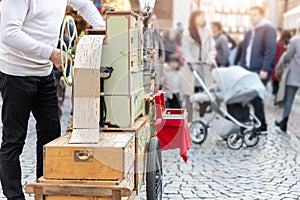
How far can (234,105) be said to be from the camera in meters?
7.92

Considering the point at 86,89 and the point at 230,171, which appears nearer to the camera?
the point at 86,89

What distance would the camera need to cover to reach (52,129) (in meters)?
4.15

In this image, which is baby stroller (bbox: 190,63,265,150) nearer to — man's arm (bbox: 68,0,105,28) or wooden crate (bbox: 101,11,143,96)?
man's arm (bbox: 68,0,105,28)

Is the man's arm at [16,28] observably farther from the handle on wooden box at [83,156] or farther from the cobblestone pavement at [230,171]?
the cobblestone pavement at [230,171]

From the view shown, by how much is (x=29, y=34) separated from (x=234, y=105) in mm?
4635

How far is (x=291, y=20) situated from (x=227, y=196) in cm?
1302

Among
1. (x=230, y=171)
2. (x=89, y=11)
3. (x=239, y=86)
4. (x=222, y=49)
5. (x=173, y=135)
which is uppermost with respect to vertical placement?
(x=89, y=11)

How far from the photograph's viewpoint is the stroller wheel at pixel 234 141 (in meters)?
7.27

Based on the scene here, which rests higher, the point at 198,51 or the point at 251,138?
the point at 198,51

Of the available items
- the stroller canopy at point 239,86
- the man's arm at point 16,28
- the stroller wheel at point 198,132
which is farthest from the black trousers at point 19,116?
the stroller canopy at point 239,86

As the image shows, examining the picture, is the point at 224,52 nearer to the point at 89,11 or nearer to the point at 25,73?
the point at 89,11

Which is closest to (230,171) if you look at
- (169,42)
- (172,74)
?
(172,74)

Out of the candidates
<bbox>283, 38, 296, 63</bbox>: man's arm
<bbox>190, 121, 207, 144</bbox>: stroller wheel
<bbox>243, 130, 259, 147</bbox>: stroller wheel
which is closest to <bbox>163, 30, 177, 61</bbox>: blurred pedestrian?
<bbox>283, 38, 296, 63</bbox>: man's arm

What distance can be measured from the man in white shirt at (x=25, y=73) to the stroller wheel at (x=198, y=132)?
3499mm
